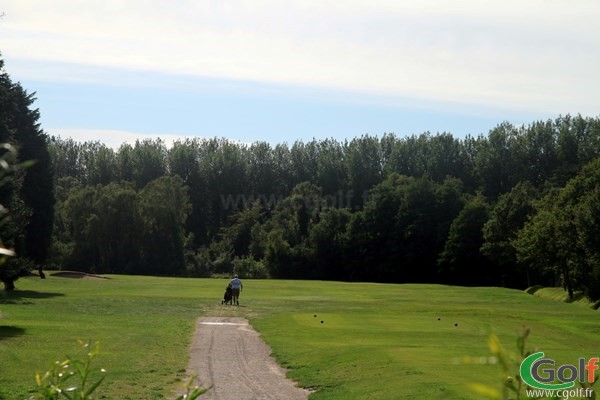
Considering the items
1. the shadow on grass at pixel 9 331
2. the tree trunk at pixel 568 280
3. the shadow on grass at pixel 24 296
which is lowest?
the shadow on grass at pixel 9 331

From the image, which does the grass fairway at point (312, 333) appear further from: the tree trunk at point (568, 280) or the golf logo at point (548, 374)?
the tree trunk at point (568, 280)

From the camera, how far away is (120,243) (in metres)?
105

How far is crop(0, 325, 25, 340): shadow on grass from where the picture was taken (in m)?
30.4

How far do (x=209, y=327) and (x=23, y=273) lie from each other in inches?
510

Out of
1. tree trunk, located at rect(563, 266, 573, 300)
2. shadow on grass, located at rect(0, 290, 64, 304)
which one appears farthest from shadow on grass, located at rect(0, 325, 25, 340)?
tree trunk, located at rect(563, 266, 573, 300)

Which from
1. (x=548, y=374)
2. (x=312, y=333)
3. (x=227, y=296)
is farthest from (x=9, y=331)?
(x=548, y=374)

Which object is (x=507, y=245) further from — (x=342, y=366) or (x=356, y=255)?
(x=342, y=366)

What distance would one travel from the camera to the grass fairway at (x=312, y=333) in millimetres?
21109

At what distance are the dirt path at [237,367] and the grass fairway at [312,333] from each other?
1.69ft

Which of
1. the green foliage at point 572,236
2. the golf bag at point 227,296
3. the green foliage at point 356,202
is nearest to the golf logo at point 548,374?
the golf bag at point 227,296

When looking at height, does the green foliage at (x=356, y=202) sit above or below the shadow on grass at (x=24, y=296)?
above

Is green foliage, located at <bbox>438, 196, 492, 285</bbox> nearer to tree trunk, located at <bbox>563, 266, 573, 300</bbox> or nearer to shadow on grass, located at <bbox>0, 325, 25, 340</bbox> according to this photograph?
tree trunk, located at <bbox>563, 266, 573, 300</bbox>

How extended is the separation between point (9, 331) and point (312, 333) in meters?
11.3

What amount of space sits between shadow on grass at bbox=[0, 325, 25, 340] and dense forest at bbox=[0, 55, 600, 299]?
95.1 feet
